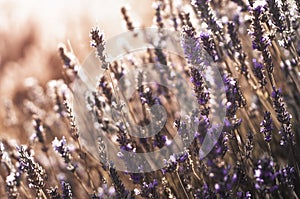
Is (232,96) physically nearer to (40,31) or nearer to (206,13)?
(206,13)

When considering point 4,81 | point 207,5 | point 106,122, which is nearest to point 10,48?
point 4,81

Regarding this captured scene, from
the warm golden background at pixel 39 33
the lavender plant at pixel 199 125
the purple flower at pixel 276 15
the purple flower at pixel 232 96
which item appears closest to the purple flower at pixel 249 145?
the lavender plant at pixel 199 125

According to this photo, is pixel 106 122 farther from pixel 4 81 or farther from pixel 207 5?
pixel 4 81

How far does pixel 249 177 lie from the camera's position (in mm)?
A: 2188

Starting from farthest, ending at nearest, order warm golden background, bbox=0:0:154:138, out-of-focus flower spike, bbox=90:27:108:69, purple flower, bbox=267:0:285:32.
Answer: warm golden background, bbox=0:0:154:138 → out-of-focus flower spike, bbox=90:27:108:69 → purple flower, bbox=267:0:285:32

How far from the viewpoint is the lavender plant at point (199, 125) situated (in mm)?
1912

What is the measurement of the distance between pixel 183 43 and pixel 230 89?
302mm

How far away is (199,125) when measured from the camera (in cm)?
182

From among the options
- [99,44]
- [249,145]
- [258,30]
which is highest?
[99,44]

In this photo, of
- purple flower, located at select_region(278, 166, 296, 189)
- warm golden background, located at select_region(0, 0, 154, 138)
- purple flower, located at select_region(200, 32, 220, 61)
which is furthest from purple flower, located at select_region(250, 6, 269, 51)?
warm golden background, located at select_region(0, 0, 154, 138)

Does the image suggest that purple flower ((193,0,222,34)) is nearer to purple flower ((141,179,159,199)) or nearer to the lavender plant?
the lavender plant

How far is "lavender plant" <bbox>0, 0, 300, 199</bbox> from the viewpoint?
6.27 ft

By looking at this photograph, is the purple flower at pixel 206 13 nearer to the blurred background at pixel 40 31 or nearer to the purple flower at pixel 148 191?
the purple flower at pixel 148 191

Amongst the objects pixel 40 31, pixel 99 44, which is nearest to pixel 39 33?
pixel 40 31
